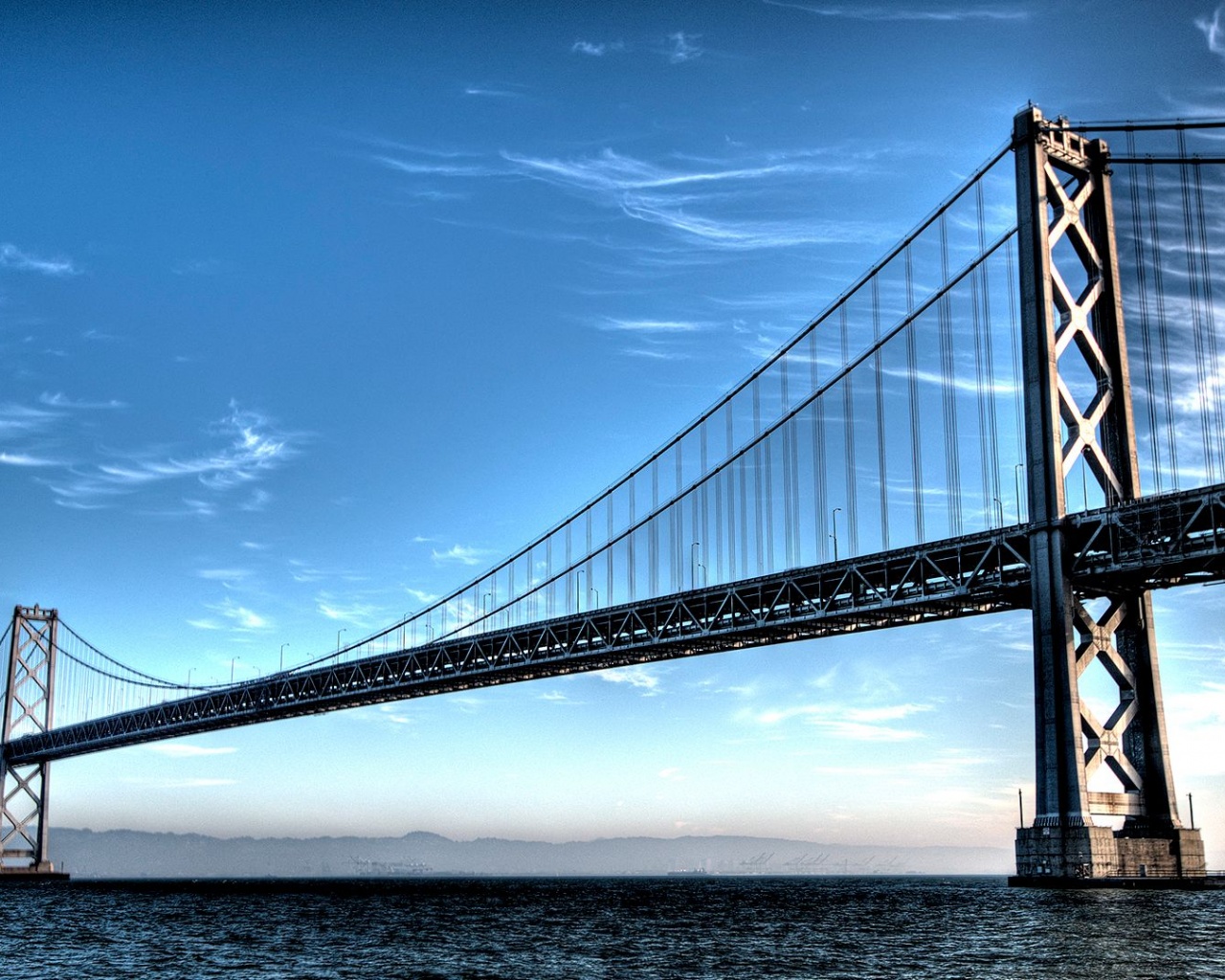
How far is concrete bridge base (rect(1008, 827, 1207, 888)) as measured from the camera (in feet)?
141

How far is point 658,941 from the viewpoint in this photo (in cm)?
3853

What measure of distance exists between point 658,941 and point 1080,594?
1947 centimetres

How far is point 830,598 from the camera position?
183ft

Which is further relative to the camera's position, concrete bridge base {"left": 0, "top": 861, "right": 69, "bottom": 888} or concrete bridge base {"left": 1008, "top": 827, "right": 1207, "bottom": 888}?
concrete bridge base {"left": 0, "top": 861, "right": 69, "bottom": 888}

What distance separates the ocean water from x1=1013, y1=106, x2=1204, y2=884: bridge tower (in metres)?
1.72

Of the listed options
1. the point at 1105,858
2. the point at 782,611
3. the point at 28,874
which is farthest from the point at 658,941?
the point at 28,874

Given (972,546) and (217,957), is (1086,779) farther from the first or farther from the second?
(217,957)

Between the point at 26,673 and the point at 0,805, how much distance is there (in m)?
13.3

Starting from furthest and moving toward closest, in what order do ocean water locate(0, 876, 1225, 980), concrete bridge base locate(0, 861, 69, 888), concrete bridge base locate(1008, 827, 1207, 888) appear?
concrete bridge base locate(0, 861, 69, 888) → concrete bridge base locate(1008, 827, 1207, 888) → ocean water locate(0, 876, 1225, 980)

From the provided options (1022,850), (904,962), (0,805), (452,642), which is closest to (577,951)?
(904,962)

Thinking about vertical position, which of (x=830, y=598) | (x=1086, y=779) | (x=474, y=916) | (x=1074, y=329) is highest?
(x=1074, y=329)

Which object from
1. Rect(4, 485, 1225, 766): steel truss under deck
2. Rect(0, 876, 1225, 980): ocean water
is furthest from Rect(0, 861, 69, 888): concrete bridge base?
Rect(0, 876, 1225, 980): ocean water

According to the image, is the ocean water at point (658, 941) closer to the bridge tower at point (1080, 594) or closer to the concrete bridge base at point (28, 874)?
the bridge tower at point (1080, 594)

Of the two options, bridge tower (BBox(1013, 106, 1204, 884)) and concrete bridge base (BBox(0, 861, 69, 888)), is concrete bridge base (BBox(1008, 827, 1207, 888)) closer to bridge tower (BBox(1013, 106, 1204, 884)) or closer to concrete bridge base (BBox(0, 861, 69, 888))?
bridge tower (BBox(1013, 106, 1204, 884))
